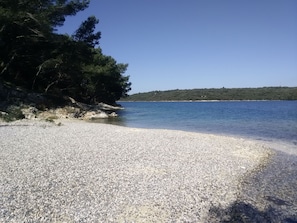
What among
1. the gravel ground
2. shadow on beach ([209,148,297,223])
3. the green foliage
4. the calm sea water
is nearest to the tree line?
the green foliage

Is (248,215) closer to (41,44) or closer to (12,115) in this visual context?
(12,115)

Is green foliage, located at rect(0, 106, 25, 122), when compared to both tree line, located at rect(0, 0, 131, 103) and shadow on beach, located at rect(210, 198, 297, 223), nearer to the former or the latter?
tree line, located at rect(0, 0, 131, 103)

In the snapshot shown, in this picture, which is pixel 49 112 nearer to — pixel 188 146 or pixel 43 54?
pixel 43 54

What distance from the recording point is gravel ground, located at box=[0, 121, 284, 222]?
663 cm

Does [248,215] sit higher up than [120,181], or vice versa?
[120,181]

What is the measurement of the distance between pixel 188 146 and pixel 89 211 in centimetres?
881

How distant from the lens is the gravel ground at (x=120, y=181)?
6.63 meters

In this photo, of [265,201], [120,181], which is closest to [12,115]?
[120,181]

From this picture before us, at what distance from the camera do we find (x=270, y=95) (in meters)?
163

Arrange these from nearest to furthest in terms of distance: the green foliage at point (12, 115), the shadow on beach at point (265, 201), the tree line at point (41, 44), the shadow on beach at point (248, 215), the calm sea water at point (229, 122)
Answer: the shadow on beach at point (248, 215)
the shadow on beach at point (265, 201)
the green foliage at point (12, 115)
the calm sea water at point (229, 122)
the tree line at point (41, 44)

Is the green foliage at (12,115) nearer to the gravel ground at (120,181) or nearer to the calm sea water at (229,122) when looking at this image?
the gravel ground at (120,181)

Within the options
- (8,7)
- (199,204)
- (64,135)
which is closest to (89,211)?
(199,204)

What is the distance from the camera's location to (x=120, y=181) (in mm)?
8664

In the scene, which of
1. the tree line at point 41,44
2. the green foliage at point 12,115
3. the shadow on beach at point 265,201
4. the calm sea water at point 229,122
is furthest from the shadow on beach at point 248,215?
the tree line at point 41,44
